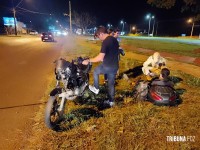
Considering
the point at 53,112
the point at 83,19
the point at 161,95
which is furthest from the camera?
the point at 83,19

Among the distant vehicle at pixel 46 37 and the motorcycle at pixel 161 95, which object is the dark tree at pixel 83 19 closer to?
the distant vehicle at pixel 46 37

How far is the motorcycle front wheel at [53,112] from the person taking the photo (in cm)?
382

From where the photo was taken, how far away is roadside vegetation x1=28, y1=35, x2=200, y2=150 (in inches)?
142

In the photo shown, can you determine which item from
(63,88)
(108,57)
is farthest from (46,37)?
(63,88)

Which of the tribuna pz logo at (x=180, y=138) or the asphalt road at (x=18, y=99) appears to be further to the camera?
the asphalt road at (x=18, y=99)

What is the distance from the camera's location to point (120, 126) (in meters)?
4.19

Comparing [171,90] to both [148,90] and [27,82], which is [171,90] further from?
[27,82]

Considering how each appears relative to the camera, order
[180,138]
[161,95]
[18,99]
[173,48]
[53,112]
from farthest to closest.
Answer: [173,48], [18,99], [161,95], [53,112], [180,138]

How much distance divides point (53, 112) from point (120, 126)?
4.73 ft

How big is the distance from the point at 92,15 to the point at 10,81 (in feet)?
234

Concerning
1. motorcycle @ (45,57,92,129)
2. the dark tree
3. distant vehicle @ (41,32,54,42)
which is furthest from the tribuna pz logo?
the dark tree

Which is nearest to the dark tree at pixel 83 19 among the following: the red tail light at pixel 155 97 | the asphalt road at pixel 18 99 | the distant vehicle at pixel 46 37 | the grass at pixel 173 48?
the distant vehicle at pixel 46 37

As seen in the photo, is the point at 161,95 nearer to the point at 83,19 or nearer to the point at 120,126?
the point at 120,126

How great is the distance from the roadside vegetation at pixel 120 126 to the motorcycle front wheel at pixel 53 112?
0.17 meters
